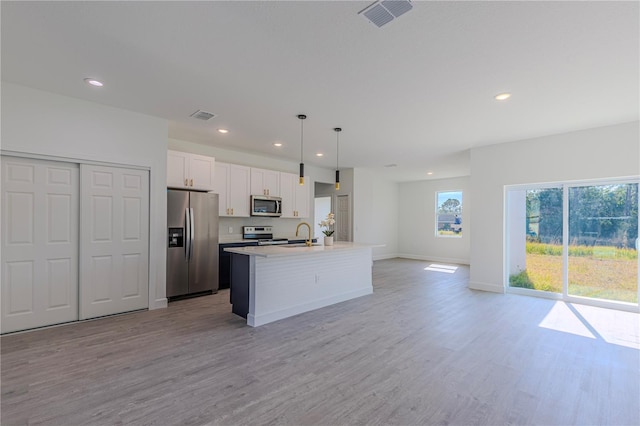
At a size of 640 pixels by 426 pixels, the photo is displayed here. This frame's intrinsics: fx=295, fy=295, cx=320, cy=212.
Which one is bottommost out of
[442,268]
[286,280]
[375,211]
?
[442,268]

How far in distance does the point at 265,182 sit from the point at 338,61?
13.3 feet

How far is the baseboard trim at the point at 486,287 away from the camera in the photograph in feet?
17.9

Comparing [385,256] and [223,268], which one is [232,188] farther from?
[385,256]

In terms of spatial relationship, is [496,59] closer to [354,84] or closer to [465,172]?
[354,84]

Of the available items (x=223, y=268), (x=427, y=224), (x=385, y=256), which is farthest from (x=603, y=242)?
(x=223, y=268)

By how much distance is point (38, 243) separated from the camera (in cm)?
345

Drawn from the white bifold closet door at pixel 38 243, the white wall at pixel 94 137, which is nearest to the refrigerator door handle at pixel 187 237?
the white wall at pixel 94 137

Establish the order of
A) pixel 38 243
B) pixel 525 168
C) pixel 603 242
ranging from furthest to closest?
pixel 525 168 → pixel 603 242 → pixel 38 243

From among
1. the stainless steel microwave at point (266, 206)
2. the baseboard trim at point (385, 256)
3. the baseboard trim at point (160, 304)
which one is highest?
the stainless steel microwave at point (266, 206)

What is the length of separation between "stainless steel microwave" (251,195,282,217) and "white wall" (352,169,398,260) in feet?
7.99

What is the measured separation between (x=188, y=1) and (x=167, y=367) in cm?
292

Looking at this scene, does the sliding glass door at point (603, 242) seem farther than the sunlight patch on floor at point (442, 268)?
No

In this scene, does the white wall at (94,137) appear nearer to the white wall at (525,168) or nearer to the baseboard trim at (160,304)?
the baseboard trim at (160,304)

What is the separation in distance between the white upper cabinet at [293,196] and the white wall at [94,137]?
288 cm
